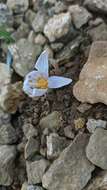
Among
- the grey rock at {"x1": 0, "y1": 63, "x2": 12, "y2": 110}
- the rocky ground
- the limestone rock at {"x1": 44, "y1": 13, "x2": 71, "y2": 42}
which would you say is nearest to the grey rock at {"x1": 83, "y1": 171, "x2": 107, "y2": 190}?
the rocky ground

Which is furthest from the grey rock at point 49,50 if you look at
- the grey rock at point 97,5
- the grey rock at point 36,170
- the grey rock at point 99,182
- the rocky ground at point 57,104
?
the grey rock at point 99,182

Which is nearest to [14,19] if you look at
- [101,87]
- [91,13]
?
[91,13]

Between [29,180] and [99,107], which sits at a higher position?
[99,107]

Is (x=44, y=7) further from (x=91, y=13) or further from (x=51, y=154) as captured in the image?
(x=51, y=154)

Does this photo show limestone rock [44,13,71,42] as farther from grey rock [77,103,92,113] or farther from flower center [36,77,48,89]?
grey rock [77,103,92,113]

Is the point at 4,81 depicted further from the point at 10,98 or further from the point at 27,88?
the point at 27,88
